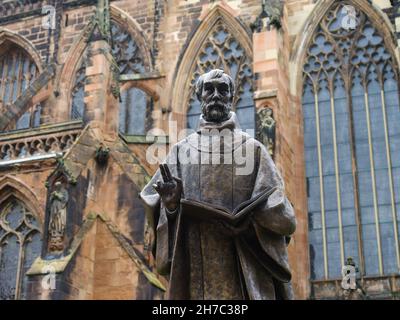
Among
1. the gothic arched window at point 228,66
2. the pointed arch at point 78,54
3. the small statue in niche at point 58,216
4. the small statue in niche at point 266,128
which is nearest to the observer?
the small statue in niche at point 58,216

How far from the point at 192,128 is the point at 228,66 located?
1698 millimetres

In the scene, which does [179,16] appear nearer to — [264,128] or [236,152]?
[264,128]

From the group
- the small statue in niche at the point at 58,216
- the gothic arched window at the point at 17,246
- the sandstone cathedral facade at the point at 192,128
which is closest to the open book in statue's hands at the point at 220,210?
the sandstone cathedral facade at the point at 192,128

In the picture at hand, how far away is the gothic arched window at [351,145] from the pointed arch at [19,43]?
7.26 meters

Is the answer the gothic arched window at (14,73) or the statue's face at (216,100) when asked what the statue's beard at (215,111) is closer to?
the statue's face at (216,100)

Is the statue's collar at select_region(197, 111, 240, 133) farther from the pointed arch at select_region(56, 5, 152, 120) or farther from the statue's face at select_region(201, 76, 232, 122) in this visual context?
the pointed arch at select_region(56, 5, 152, 120)

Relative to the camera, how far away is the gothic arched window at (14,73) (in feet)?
68.6

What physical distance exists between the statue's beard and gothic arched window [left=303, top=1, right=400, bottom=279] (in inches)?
473

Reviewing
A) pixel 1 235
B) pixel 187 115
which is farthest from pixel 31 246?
pixel 187 115

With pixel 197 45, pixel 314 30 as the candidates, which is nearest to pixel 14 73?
pixel 197 45

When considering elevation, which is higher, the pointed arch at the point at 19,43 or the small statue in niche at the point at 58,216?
the pointed arch at the point at 19,43

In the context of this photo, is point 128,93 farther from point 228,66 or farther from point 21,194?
point 21,194

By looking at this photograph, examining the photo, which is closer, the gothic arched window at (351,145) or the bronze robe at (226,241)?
the bronze robe at (226,241)

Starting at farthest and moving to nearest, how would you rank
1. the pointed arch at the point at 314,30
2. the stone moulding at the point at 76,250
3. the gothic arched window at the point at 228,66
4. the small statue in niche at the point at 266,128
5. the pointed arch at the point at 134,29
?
the pointed arch at the point at 134,29 → the gothic arched window at the point at 228,66 → the pointed arch at the point at 314,30 → the small statue in niche at the point at 266,128 → the stone moulding at the point at 76,250
